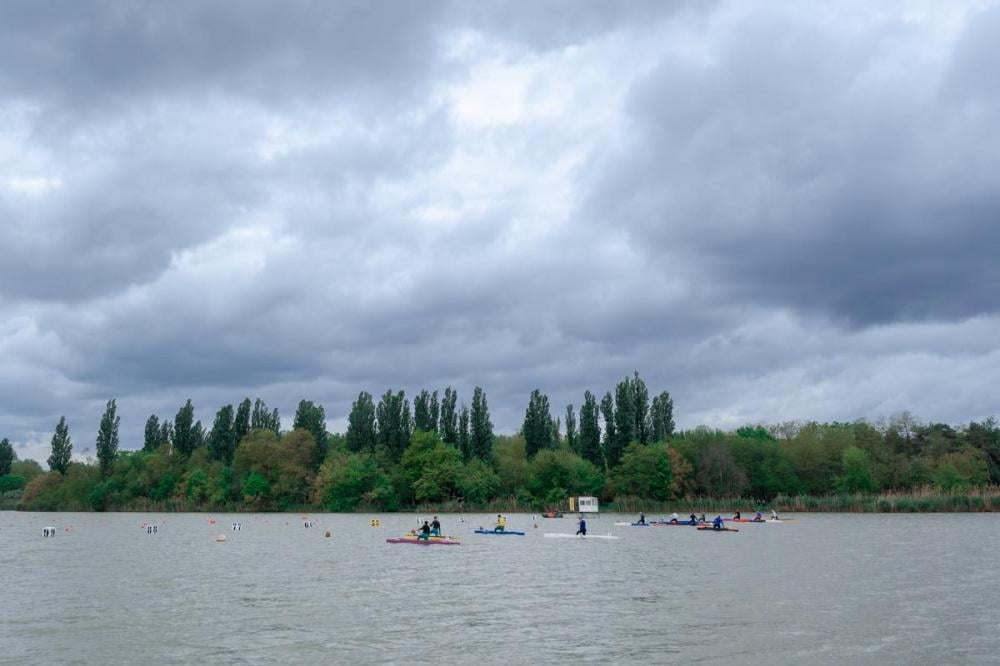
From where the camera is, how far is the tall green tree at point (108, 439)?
153 metres

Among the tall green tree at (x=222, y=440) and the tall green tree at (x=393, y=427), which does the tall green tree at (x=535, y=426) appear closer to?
the tall green tree at (x=393, y=427)

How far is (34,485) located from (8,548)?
107 meters

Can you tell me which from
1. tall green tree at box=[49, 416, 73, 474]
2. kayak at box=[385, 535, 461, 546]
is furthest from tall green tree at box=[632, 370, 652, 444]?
tall green tree at box=[49, 416, 73, 474]

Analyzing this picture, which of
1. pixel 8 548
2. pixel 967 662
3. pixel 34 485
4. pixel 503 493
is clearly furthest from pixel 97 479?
pixel 967 662

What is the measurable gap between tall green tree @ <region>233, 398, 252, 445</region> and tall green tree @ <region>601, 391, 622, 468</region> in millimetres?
66062

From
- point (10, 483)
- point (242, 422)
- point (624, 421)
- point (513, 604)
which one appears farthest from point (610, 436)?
point (10, 483)

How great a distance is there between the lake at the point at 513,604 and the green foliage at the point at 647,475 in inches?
2232

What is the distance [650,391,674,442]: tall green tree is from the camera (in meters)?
135

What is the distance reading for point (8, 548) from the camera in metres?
62.6

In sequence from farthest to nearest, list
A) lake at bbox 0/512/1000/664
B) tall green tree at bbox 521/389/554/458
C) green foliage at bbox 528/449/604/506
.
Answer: tall green tree at bbox 521/389/554/458 → green foliage at bbox 528/449/604/506 → lake at bbox 0/512/1000/664

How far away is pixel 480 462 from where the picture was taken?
434ft

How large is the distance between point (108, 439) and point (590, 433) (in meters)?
89.8

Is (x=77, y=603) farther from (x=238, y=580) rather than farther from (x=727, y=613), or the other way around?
(x=727, y=613)

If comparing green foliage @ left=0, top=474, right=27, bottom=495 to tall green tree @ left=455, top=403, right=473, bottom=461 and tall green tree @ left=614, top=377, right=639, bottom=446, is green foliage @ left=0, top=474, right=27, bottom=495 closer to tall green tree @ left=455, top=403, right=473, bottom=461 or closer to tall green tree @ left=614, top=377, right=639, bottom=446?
tall green tree @ left=455, top=403, right=473, bottom=461
